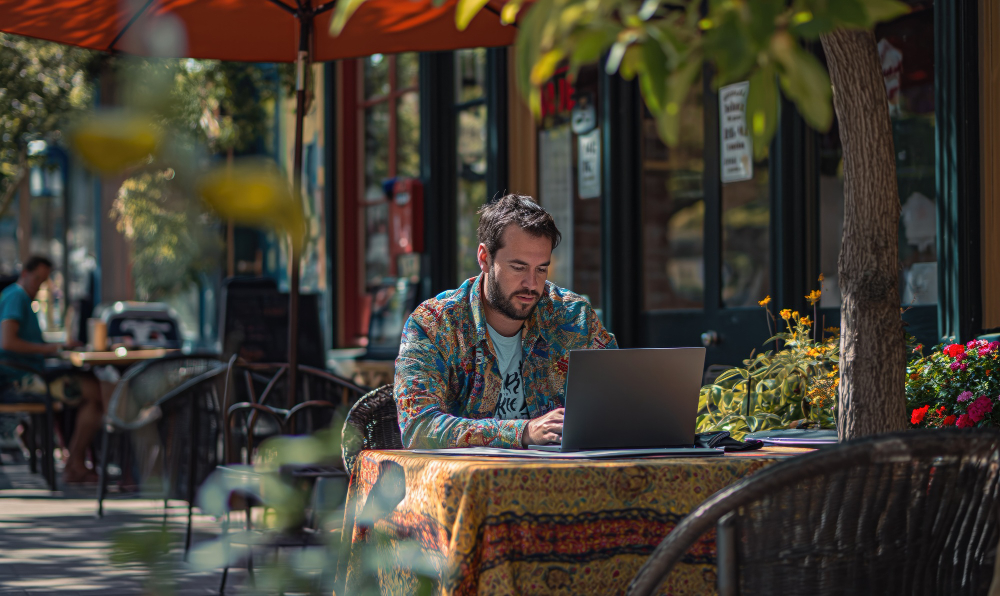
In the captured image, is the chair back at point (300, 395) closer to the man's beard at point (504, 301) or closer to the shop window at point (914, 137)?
the man's beard at point (504, 301)

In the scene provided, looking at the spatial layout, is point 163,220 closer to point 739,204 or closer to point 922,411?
point 922,411

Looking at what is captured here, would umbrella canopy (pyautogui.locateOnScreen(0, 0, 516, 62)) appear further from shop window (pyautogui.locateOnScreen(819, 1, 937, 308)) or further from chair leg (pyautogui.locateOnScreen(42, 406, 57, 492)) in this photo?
chair leg (pyautogui.locateOnScreen(42, 406, 57, 492))

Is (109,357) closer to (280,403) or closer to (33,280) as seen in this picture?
(33,280)

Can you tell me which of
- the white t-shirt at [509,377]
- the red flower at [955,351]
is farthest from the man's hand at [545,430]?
the red flower at [955,351]

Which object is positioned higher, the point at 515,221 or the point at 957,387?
the point at 515,221

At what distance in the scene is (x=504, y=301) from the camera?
3041mm

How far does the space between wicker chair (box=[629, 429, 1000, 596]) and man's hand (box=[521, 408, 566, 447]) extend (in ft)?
2.74

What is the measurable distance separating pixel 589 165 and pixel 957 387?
3.29 m

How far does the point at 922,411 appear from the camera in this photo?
3.28m

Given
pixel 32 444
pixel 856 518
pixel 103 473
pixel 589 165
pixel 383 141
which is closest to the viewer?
pixel 856 518

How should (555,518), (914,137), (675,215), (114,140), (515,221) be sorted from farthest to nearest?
(675,215) < (914,137) < (515,221) < (555,518) < (114,140)

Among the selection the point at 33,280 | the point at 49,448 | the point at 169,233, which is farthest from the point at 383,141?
the point at 169,233

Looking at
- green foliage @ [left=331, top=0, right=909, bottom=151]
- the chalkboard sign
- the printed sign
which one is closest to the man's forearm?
the chalkboard sign

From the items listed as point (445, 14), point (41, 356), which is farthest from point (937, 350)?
point (41, 356)
